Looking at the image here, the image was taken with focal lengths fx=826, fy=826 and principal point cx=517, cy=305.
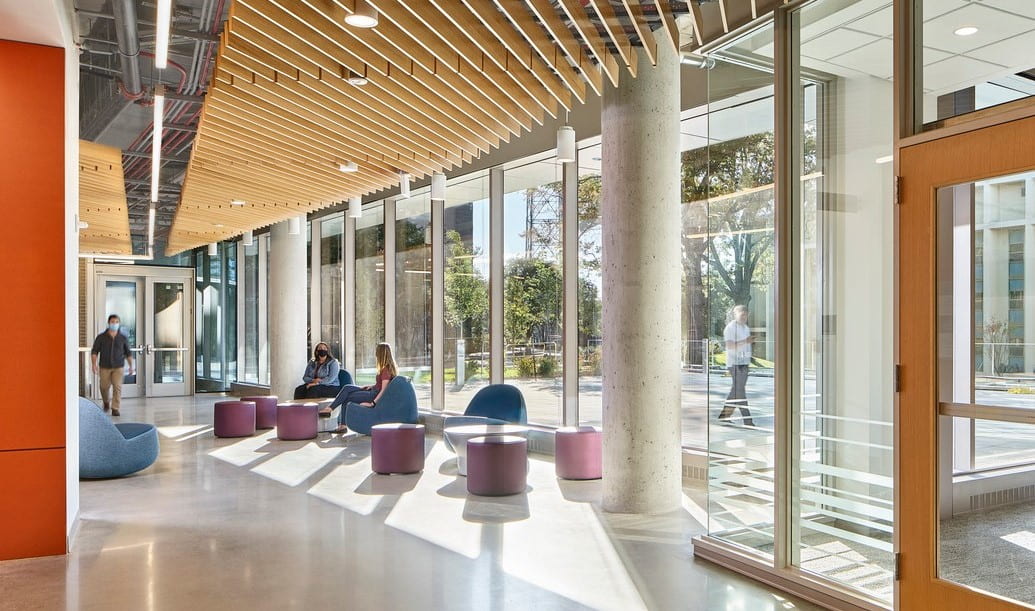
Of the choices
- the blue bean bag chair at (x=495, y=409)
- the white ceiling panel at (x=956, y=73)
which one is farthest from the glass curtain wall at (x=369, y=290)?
the white ceiling panel at (x=956, y=73)

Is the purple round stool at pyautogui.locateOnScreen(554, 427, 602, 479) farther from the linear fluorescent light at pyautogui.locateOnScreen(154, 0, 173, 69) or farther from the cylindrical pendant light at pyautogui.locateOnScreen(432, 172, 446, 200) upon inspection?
the linear fluorescent light at pyautogui.locateOnScreen(154, 0, 173, 69)

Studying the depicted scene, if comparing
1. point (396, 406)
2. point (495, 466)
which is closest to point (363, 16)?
point (495, 466)

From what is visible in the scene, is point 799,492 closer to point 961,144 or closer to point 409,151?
point 961,144

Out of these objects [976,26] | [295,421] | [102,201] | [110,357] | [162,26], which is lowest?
[295,421]

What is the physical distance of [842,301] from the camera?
4.66 metres

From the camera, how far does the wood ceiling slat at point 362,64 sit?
17.1 feet

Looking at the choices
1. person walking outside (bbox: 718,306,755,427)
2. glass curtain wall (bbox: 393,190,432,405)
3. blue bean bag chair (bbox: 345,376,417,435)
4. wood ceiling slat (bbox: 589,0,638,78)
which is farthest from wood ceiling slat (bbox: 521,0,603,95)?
glass curtain wall (bbox: 393,190,432,405)

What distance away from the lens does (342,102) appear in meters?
6.95

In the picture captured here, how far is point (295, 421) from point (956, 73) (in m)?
9.40

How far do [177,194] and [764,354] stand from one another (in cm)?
1282

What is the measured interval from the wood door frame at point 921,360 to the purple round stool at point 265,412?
10208 millimetres

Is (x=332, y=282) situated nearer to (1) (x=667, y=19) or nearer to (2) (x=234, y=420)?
(2) (x=234, y=420)

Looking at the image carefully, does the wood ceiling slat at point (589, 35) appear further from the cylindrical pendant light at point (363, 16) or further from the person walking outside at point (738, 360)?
the person walking outside at point (738, 360)

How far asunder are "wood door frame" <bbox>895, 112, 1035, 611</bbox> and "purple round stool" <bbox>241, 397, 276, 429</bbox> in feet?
33.5
